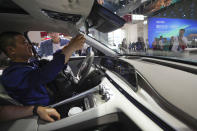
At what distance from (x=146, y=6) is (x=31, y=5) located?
528 inches

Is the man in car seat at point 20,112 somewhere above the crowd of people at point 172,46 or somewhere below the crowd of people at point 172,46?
below

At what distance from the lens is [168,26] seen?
10.5 meters

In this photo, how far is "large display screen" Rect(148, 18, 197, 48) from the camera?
9781 millimetres

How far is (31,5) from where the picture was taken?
104 cm

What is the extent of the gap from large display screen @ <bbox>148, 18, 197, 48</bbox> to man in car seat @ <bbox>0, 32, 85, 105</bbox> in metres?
9.54

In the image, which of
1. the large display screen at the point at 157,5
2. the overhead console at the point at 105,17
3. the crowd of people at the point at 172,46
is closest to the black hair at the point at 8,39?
the overhead console at the point at 105,17

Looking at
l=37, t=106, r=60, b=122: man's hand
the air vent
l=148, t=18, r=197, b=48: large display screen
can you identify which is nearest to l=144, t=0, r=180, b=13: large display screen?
l=148, t=18, r=197, b=48: large display screen

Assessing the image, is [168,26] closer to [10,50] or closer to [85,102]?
[85,102]

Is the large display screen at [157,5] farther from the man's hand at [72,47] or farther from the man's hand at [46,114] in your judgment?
the man's hand at [46,114]

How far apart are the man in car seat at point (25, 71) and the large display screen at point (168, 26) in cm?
954

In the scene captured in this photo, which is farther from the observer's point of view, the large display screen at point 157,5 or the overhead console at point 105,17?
the large display screen at point 157,5

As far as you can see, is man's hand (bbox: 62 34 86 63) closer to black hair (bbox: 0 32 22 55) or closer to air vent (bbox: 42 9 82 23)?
air vent (bbox: 42 9 82 23)

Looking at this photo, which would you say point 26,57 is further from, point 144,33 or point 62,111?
point 144,33

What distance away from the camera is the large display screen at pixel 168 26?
9.78m
